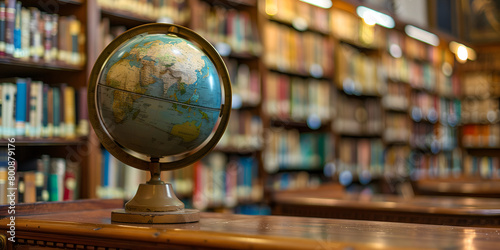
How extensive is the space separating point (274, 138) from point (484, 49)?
5111 millimetres

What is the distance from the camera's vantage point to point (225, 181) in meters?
3.96

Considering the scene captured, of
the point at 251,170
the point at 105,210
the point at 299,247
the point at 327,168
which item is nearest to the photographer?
the point at 299,247

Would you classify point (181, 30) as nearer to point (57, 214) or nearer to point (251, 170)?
point (57, 214)

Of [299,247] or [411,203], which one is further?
[411,203]

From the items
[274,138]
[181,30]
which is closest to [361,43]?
[274,138]

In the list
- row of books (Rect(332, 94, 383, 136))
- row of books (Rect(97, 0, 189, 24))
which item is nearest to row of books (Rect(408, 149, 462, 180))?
row of books (Rect(332, 94, 383, 136))

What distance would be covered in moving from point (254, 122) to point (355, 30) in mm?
1971

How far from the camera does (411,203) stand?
2533 mm

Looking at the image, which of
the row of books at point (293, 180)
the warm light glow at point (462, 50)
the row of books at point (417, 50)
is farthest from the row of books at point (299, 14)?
the warm light glow at point (462, 50)

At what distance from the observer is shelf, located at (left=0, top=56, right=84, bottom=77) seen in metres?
2.72

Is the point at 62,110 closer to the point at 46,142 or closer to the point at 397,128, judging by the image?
the point at 46,142

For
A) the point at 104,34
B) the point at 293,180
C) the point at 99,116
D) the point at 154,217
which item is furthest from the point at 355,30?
the point at 154,217

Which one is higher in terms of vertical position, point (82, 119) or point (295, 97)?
point (295, 97)

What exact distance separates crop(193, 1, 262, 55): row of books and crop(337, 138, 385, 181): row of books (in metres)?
1.53
